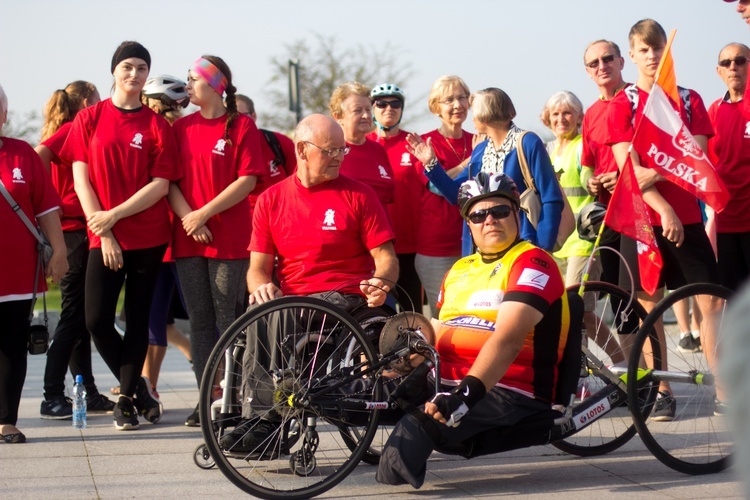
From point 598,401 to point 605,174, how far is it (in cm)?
184

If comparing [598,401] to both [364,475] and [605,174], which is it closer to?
[364,475]

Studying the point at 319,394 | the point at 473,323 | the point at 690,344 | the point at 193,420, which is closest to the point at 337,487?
the point at 319,394

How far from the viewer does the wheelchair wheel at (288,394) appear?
4.11 meters

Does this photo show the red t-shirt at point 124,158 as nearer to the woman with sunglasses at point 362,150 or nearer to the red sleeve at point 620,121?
the woman with sunglasses at point 362,150

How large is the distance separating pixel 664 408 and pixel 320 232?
180 cm

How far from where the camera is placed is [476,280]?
4.45 meters

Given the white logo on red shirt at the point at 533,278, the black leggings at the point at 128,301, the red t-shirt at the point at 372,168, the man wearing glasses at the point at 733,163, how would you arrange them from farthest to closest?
the red t-shirt at the point at 372,168 → the man wearing glasses at the point at 733,163 → the black leggings at the point at 128,301 → the white logo on red shirt at the point at 533,278

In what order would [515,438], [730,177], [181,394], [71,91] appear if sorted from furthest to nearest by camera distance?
[181,394] < [71,91] < [730,177] < [515,438]

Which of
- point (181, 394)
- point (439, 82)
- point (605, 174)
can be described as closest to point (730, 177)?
point (605, 174)

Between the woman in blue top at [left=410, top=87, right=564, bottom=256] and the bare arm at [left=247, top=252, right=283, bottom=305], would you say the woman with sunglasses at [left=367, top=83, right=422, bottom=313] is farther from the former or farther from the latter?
the bare arm at [left=247, top=252, right=283, bottom=305]

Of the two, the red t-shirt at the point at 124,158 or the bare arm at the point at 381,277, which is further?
the red t-shirt at the point at 124,158

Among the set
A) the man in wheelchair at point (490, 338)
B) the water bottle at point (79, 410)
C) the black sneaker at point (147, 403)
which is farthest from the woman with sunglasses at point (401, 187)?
the man in wheelchair at point (490, 338)

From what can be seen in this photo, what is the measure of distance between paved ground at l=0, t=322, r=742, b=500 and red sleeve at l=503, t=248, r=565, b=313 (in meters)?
0.81

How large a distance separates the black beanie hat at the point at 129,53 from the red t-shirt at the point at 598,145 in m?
2.62
